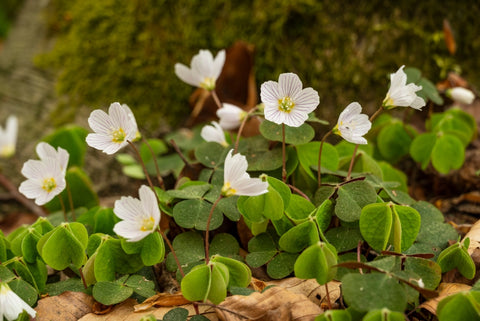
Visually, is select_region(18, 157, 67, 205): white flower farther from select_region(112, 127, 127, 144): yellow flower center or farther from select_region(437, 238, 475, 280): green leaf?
select_region(437, 238, 475, 280): green leaf

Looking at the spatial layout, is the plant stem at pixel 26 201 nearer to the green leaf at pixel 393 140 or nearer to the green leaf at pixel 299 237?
the green leaf at pixel 299 237

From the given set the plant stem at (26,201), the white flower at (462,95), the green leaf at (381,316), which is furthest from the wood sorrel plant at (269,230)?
the plant stem at (26,201)

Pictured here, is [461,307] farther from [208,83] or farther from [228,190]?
[208,83]

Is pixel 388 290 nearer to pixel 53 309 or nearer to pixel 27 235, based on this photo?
pixel 53 309

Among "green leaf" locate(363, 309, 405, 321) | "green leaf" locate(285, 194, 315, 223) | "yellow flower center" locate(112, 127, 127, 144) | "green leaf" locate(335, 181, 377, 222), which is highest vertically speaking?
"yellow flower center" locate(112, 127, 127, 144)

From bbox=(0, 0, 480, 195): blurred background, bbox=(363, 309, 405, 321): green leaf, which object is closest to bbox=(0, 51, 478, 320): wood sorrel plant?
bbox=(363, 309, 405, 321): green leaf
